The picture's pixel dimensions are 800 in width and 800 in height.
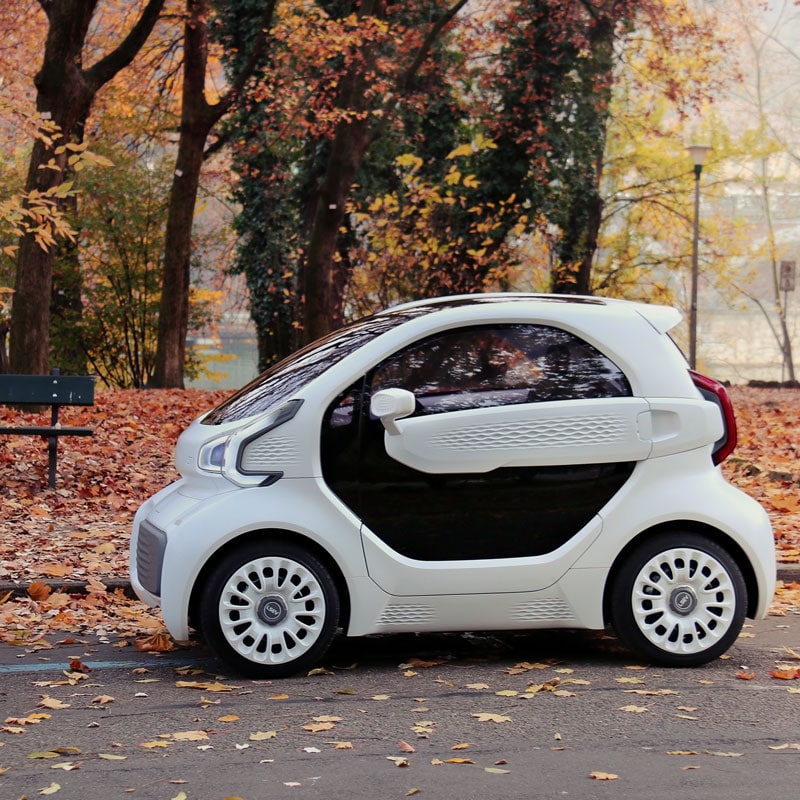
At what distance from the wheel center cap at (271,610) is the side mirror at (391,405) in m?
0.93

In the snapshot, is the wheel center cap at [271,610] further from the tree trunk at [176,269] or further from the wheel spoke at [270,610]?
the tree trunk at [176,269]

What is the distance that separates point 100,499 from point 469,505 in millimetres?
6083

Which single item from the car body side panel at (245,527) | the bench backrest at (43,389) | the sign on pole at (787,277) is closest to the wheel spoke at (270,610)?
the car body side panel at (245,527)

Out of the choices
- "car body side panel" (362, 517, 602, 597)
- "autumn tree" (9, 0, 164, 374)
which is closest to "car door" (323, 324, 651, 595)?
"car body side panel" (362, 517, 602, 597)

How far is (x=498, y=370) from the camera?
646 centimetres

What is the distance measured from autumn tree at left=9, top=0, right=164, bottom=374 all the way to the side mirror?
10651 mm

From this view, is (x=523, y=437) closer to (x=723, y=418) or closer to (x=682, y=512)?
(x=682, y=512)

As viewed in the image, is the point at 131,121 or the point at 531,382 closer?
the point at 531,382

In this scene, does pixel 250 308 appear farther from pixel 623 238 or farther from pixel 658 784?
pixel 658 784

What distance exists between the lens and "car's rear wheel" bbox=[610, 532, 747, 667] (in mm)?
6355

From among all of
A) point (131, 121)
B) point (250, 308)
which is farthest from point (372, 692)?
point (131, 121)

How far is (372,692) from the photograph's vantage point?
594 cm

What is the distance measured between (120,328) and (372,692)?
86.9 ft

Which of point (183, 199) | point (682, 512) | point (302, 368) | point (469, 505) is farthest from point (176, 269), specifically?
point (682, 512)
